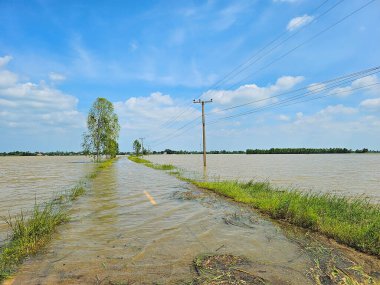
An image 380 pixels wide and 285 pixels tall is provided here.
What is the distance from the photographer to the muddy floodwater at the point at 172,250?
14.6 feet

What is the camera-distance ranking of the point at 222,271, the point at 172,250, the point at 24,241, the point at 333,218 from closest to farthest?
the point at 222,271 < the point at 172,250 < the point at 24,241 < the point at 333,218

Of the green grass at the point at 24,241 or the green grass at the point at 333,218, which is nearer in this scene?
the green grass at the point at 24,241

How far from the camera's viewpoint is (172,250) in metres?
5.76

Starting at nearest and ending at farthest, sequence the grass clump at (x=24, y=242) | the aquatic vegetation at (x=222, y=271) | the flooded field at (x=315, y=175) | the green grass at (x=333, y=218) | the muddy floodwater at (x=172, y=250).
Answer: the aquatic vegetation at (x=222, y=271), the muddy floodwater at (x=172, y=250), the grass clump at (x=24, y=242), the green grass at (x=333, y=218), the flooded field at (x=315, y=175)

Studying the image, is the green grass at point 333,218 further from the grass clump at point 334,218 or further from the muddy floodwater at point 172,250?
the muddy floodwater at point 172,250

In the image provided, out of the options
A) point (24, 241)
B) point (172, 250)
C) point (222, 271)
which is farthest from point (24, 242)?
point (222, 271)

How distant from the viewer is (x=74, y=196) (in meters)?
13.7

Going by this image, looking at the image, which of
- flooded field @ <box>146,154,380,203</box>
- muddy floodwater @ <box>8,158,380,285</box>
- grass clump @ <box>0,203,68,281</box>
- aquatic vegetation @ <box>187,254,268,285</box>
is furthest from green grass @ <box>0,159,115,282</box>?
flooded field @ <box>146,154,380,203</box>

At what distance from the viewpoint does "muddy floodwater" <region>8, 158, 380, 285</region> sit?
14.6ft

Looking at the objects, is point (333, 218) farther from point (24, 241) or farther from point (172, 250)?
point (24, 241)

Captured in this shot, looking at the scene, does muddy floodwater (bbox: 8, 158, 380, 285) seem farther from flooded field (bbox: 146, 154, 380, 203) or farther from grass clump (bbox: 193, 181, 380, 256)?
flooded field (bbox: 146, 154, 380, 203)

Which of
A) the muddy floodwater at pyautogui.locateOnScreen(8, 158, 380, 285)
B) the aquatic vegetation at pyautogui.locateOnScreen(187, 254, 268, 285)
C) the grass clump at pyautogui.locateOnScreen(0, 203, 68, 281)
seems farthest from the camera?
the grass clump at pyautogui.locateOnScreen(0, 203, 68, 281)

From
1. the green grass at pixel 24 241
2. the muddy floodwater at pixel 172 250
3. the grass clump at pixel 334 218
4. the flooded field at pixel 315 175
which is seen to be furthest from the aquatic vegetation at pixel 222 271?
the flooded field at pixel 315 175

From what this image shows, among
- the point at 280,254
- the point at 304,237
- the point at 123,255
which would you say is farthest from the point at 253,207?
the point at 123,255
